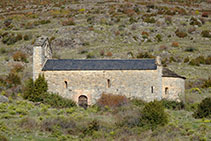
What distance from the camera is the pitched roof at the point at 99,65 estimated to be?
92.6 feet

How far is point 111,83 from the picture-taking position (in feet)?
92.1

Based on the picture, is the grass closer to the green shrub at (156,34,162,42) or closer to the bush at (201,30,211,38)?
the green shrub at (156,34,162,42)

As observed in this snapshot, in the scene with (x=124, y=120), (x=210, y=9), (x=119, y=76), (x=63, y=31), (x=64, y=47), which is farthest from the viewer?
(x=210, y=9)

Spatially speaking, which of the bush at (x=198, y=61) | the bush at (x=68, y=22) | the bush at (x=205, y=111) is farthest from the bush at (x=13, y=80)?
the bush at (x=68, y=22)

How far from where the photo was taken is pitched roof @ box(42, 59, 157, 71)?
2822cm

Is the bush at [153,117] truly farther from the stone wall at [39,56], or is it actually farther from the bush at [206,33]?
the bush at [206,33]

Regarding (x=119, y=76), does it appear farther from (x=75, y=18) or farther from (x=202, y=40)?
(x=75, y=18)

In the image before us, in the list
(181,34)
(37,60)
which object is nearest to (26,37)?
(181,34)

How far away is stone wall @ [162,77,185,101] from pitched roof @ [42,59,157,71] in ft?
7.60

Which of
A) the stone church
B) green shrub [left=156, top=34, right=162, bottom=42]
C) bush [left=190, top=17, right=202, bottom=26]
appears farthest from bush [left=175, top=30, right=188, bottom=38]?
the stone church

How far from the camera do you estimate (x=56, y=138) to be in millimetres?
18516

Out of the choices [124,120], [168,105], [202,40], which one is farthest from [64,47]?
[124,120]

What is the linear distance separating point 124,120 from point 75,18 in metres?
45.8

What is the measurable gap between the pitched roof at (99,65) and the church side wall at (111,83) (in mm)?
351
